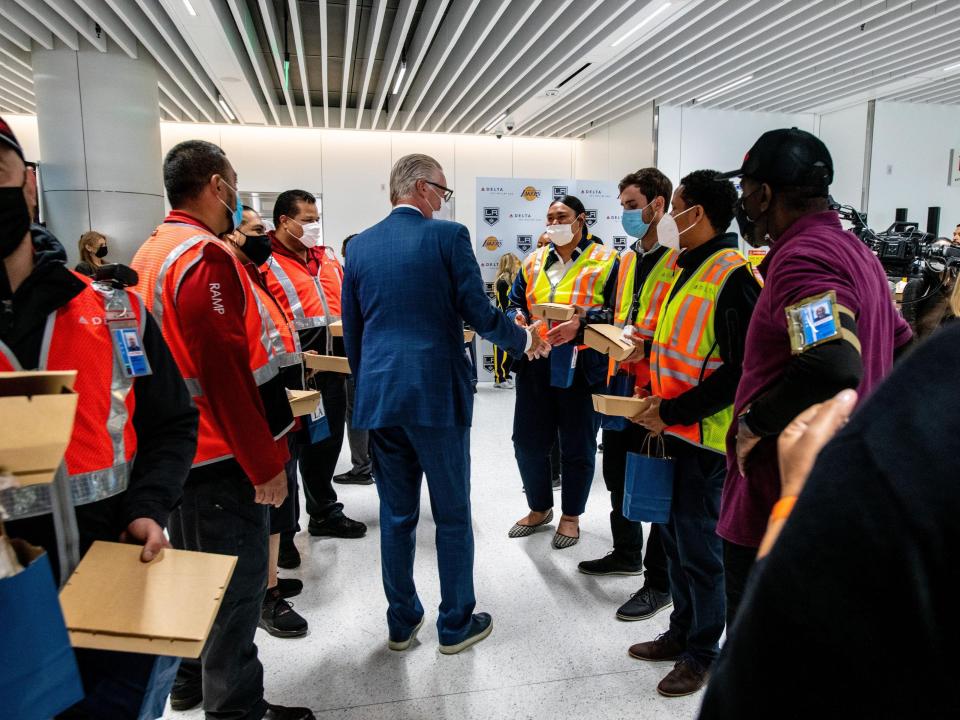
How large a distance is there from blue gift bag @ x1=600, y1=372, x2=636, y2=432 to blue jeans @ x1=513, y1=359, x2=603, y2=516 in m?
0.20

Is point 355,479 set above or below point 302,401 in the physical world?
below

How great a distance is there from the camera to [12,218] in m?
0.98

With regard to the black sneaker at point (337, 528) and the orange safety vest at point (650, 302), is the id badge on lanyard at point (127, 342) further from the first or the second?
the black sneaker at point (337, 528)

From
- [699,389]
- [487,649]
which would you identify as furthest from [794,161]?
[487,649]

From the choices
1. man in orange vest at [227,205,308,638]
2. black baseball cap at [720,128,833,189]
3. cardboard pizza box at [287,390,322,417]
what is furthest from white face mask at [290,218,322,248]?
black baseball cap at [720,128,833,189]

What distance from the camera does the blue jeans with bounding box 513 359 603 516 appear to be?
309 centimetres

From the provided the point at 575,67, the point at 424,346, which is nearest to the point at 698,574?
the point at 424,346

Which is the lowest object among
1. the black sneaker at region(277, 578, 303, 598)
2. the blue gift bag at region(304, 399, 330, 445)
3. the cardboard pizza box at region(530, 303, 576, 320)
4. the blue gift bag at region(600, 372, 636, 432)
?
the black sneaker at region(277, 578, 303, 598)

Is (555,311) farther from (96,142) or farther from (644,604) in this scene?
(96,142)

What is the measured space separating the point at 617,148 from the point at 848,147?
3.62 metres

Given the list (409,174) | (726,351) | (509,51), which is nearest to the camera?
(726,351)

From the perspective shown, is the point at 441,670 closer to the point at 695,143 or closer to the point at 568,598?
the point at 568,598

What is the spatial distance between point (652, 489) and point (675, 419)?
0.89ft

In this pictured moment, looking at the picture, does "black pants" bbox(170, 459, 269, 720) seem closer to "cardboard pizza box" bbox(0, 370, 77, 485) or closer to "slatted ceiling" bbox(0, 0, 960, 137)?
"cardboard pizza box" bbox(0, 370, 77, 485)
